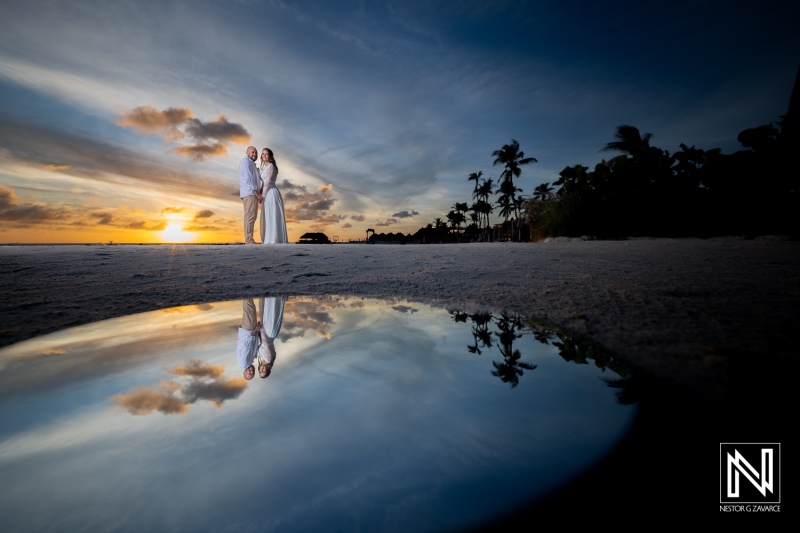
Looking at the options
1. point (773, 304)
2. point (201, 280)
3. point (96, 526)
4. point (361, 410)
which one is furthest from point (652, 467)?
point (201, 280)

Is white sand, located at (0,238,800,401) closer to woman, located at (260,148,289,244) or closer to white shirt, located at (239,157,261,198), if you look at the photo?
white shirt, located at (239,157,261,198)

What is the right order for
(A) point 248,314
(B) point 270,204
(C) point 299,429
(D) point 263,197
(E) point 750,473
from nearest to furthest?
(E) point 750,473, (C) point 299,429, (A) point 248,314, (D) point 263,197, (B) point 270,204

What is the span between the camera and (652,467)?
70 cm

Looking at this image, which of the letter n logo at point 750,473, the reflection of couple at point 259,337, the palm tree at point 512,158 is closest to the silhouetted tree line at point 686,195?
the letter n logo at point 750,473

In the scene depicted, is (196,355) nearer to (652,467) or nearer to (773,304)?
(652,467)

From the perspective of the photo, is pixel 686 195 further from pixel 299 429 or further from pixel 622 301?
pixel 299 429

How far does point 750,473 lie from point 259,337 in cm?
180

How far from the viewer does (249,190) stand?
1000 centimetres

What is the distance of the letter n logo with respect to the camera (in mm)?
630

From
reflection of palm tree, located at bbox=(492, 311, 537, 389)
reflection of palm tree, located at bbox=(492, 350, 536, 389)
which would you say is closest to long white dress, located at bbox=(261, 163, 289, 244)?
reflection of palm tree, located at bbox=(492, 311, 537, 389)

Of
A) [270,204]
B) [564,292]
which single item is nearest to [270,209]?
[270,204]

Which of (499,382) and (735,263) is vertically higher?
(735,263)

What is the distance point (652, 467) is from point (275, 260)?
512cm

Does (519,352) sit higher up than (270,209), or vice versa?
(270,209)
